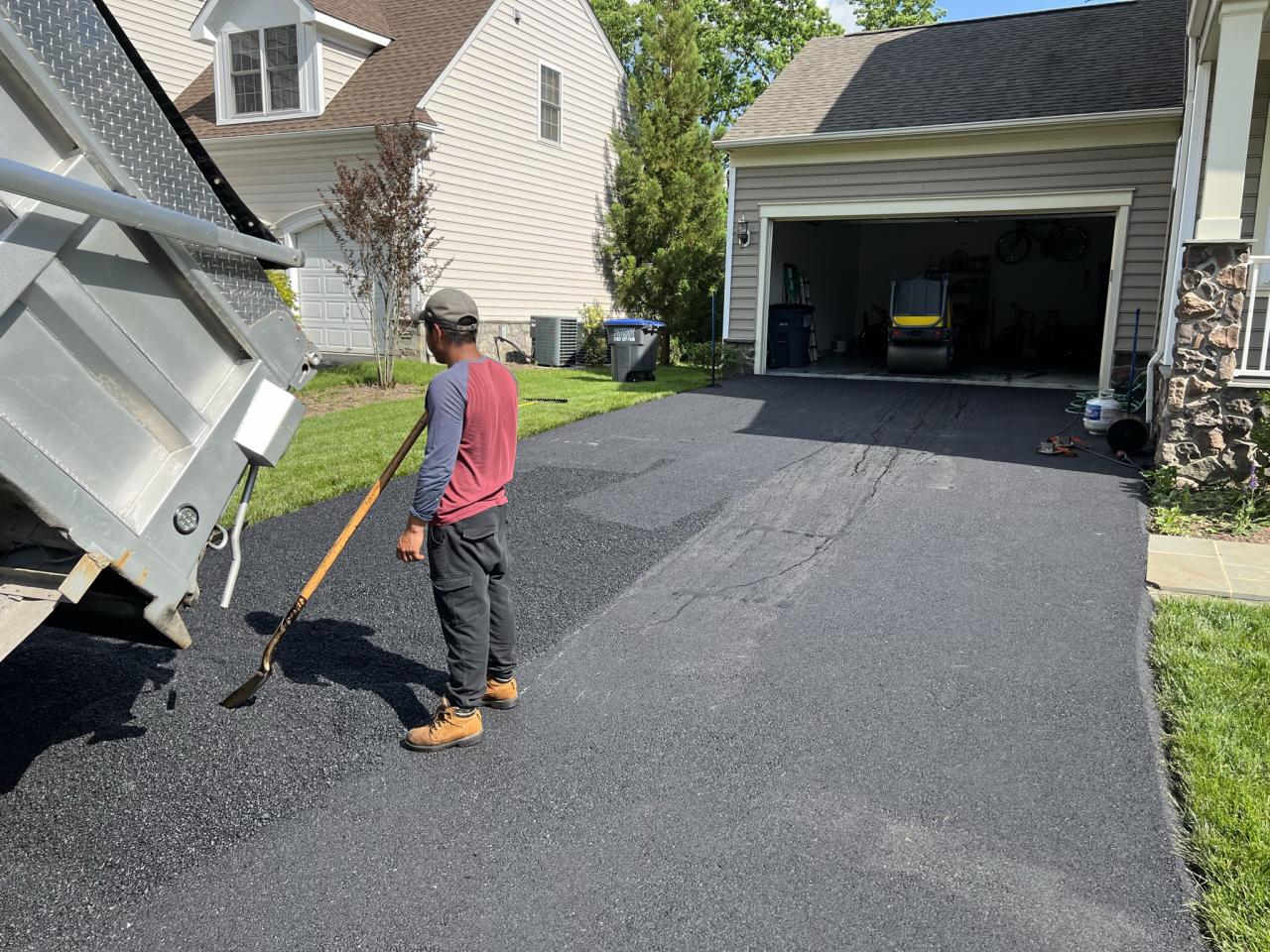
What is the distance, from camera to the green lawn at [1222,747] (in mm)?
2627

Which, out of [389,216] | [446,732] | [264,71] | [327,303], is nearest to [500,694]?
[446,732]

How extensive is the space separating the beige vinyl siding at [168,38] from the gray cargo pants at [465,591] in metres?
16.4

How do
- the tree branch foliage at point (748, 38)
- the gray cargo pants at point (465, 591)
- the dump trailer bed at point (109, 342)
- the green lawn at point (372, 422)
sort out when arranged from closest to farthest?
the dump trailer bed at point (109, 342) < the gray cargo pants at point (465, 591) < the green lawn at point (372, 422) < the tree branch foliage at point (748, 38)

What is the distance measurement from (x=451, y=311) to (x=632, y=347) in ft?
36.1

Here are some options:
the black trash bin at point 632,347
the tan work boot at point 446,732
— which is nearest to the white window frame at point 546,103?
the black trash bin at point 632,347

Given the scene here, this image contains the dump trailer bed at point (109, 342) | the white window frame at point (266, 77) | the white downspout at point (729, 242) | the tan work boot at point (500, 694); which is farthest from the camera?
the white window frame at point (266, 77)

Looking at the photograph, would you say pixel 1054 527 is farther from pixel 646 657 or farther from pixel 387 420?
pixel 387 420

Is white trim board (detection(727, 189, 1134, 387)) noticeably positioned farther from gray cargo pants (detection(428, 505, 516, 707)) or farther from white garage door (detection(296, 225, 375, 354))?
gray cargo pants (detection(428, 505, 516, 707))

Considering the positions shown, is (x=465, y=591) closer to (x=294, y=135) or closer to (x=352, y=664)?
(x=352, y=664)

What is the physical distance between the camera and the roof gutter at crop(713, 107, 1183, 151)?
12070mm

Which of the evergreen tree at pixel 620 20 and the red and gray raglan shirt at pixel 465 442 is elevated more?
the evergreen tree at pixel 620 20

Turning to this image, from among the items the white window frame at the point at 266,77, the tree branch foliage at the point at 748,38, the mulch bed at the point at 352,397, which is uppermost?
the tree branch foliage at the point at 748,38

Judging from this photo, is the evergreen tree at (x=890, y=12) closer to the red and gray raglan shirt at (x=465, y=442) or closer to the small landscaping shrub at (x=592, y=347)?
the small landscaping shrub at (x=592, y=347)

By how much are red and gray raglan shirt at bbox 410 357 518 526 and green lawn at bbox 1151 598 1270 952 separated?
2657mm
